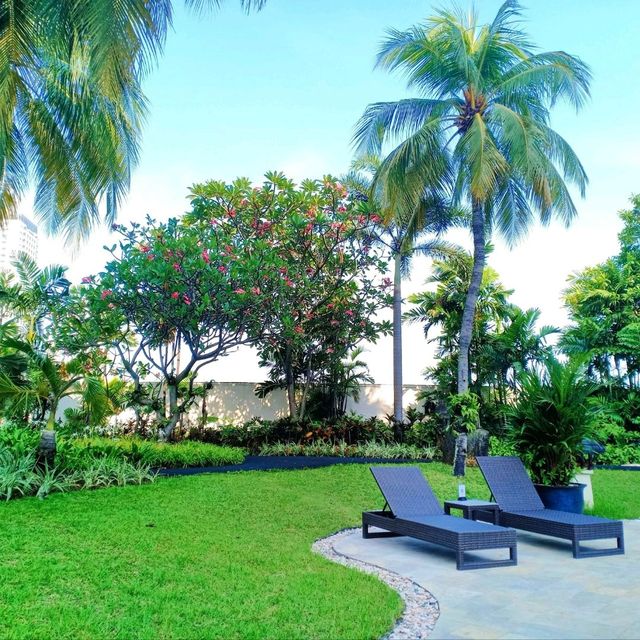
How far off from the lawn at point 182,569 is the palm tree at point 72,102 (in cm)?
463

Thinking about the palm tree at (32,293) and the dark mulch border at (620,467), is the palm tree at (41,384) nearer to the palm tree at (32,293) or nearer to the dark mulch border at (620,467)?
the palm tree at (32,293)

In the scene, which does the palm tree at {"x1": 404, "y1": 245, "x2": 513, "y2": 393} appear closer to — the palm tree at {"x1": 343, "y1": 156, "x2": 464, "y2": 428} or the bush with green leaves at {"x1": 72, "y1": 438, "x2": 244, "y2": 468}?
the palm tree at {"x1": 343, "y1": 156, "x2": 464, "y2": 428}

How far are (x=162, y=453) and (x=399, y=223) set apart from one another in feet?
28.8

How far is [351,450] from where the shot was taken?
15203 millimetres

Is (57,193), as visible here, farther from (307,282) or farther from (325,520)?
(325,520)

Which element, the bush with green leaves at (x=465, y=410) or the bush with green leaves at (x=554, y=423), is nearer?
the bush with green leaves at (x=554, y=423)

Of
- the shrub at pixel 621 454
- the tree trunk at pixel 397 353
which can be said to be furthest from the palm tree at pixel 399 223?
the shrub at pixel 621 454

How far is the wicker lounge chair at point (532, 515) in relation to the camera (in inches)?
242

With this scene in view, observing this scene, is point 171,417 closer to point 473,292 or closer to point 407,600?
point 473,292

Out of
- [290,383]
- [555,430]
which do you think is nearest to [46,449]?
[555,430]

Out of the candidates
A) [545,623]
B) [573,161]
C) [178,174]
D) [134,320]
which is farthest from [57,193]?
[573,161]

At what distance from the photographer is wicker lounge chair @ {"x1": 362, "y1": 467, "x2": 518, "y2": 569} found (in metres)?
5.63

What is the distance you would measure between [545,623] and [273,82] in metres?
10.6

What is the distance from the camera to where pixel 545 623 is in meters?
4.12
